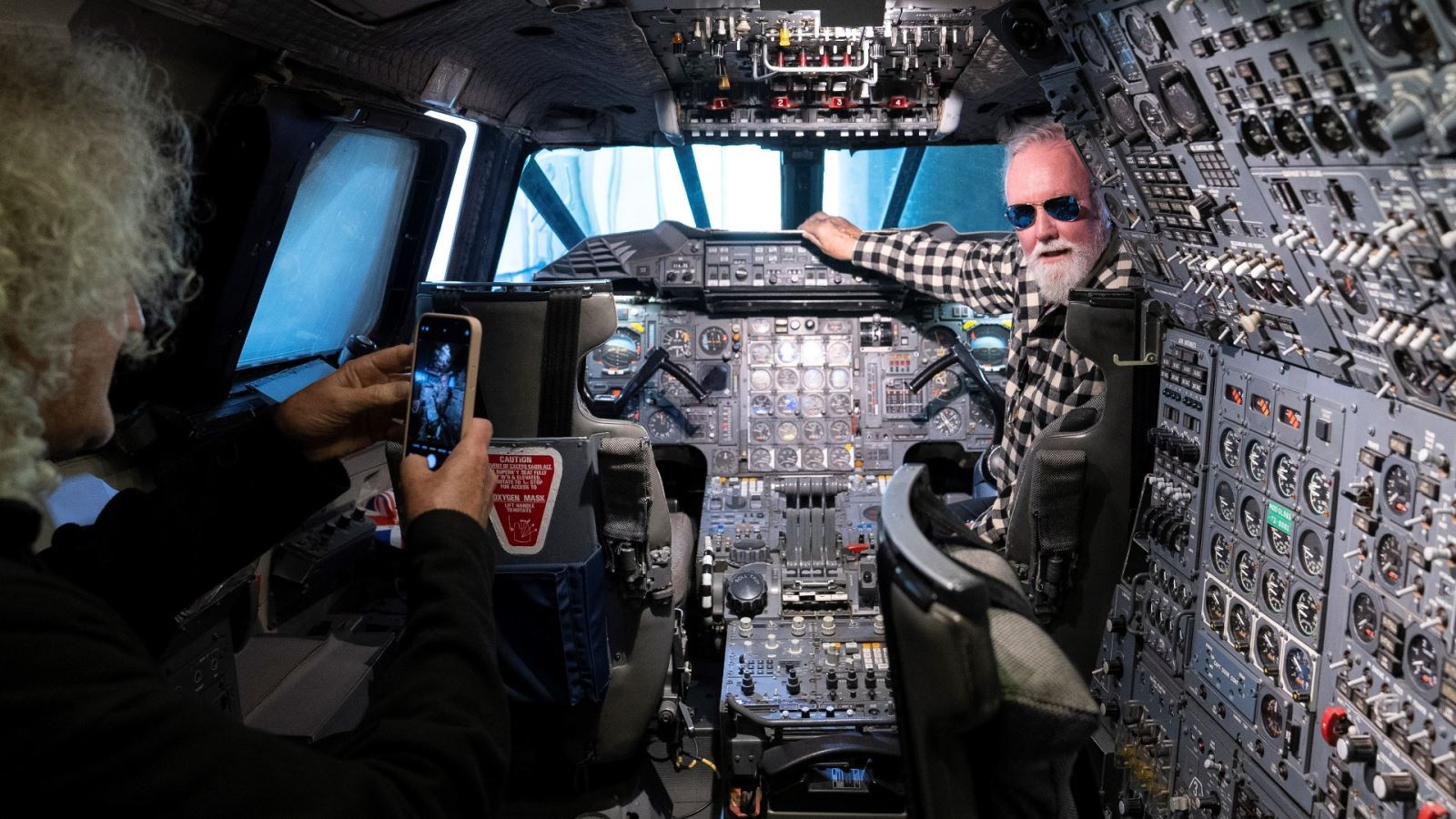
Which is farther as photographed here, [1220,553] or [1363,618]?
[1220,553]

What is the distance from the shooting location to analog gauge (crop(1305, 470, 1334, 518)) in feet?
6.94

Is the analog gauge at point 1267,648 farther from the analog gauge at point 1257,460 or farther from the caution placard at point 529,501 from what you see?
the caution placard at point 529,501

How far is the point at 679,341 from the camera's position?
5.38 m

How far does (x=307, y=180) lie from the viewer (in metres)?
4.02

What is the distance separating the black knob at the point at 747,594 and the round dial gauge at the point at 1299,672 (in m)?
2.22

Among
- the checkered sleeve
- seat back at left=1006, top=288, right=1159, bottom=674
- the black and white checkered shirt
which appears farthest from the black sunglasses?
Result: seat back at left=1006, top=288, right=1159, bottom=674

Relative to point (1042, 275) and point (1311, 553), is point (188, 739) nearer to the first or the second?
point (1311, 553)

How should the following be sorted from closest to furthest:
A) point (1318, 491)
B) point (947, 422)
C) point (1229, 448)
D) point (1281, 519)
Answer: point (1318, 491) < point (1281, 519) < point (1229, 448) < point (947, 422)

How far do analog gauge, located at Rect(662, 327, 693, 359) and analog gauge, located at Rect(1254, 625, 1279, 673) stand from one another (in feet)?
11.4

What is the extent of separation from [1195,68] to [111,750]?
220cm

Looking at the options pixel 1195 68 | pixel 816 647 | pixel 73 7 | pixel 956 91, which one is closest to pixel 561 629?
pixel 816 647

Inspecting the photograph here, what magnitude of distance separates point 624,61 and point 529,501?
2.03 metres

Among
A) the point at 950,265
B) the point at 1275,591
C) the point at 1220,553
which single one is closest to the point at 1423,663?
the point at 1275,591

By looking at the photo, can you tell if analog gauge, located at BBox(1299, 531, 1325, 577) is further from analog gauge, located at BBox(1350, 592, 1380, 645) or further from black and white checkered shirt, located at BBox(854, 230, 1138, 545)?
black and white checkered shirt, located at BBox(854, 230, 1138, 545)
